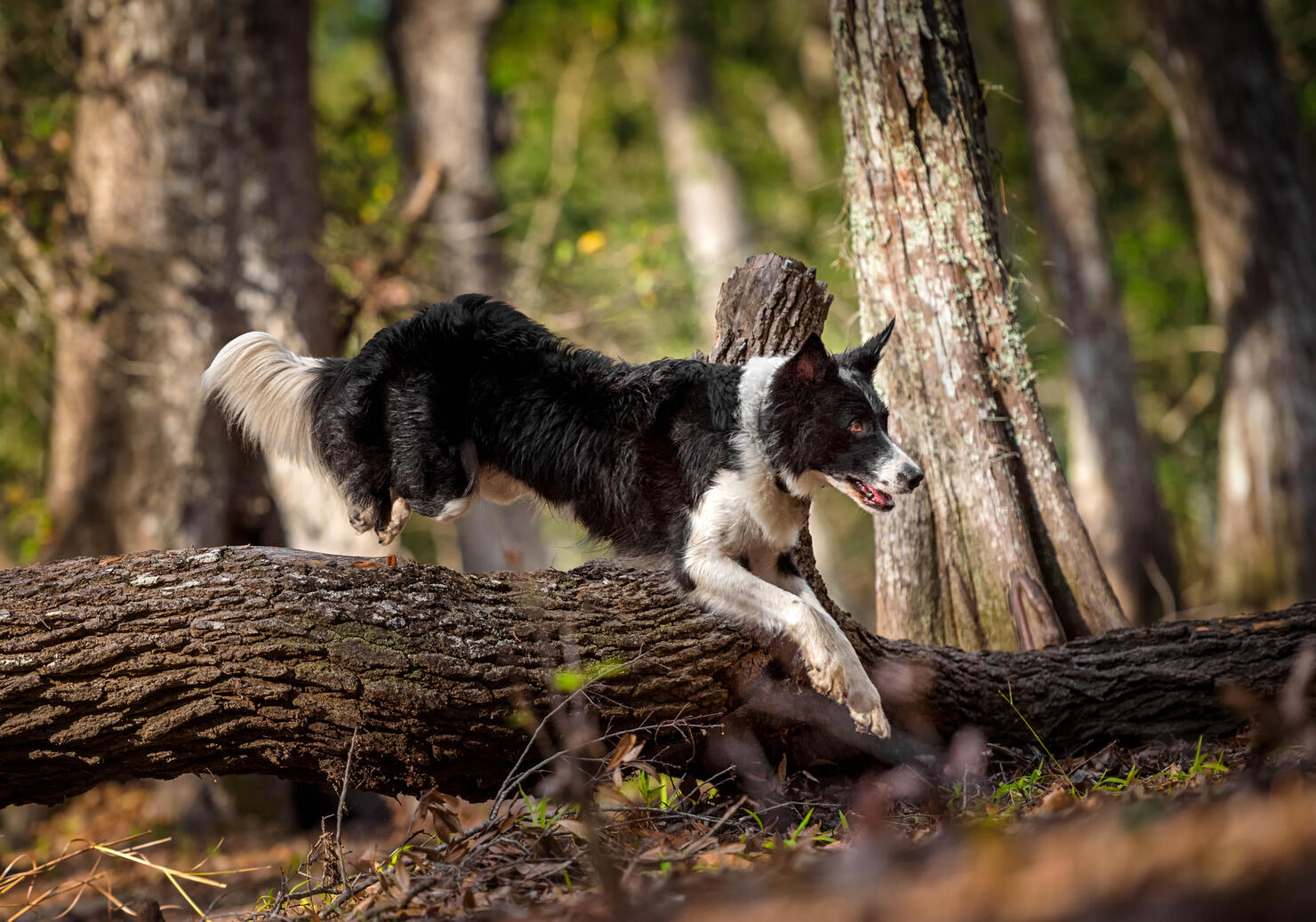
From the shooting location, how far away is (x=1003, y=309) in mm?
5691

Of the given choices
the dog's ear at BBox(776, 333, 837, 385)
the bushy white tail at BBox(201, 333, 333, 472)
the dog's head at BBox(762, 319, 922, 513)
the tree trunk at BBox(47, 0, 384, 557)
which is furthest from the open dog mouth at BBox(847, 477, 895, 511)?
the tree trunk at BBox(47, 0, 384, 557)

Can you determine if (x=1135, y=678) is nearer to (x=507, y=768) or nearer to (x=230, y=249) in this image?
(x=507, y=768)

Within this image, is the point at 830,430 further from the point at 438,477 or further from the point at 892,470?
the point at 438,477

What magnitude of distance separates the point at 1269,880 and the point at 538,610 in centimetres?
275

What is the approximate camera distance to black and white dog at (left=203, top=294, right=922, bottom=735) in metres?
4.26

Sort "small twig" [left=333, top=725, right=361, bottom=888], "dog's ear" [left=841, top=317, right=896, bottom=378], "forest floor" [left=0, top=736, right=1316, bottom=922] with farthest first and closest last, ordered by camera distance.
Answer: "dog's ear" [left=841, top=317, right=896, bottom=378], "small twig" [left=333, top=725, right=361, bottom=888], "forest floor" [left=0, top=736, right=1316, bottom=922]

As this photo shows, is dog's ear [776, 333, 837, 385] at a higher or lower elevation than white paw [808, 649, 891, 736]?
higher

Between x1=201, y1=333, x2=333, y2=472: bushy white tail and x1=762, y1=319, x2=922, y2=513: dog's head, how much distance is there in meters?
2.18

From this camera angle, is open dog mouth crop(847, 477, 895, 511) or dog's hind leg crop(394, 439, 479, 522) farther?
dog's hind leg crop(394, 439, 479, 522)

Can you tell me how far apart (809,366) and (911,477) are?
2.01 ft

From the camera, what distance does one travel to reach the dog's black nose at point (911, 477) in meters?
4.09

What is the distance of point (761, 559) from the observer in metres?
4.54

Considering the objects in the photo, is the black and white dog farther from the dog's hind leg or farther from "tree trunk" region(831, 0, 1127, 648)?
"tree trunk" region(831, 0, 1127, 648)

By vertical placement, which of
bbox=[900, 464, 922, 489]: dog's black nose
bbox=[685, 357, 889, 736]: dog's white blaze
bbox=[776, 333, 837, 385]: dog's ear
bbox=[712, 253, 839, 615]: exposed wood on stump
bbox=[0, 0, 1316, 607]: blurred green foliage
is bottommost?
bbox=[685, 357, 889, 736]: dog's white blaze
